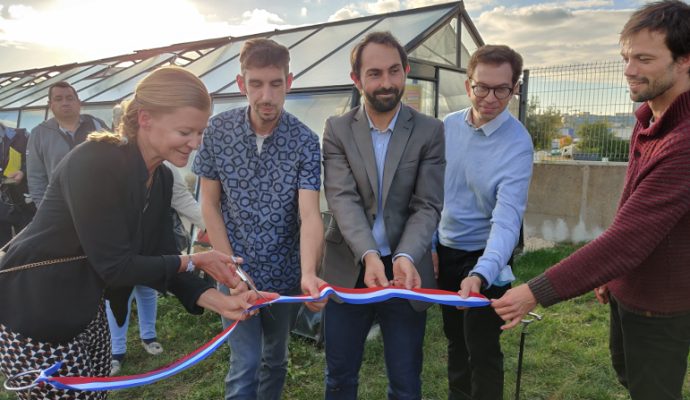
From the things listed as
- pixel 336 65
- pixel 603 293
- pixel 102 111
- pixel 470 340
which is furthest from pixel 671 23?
pixel 102 111

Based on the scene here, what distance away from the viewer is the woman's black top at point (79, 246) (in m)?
1.73

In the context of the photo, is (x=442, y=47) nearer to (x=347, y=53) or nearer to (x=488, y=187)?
(x=347, y=53)

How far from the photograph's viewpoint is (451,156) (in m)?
2.76

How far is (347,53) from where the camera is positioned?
6.26 m

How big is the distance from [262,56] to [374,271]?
122 cm

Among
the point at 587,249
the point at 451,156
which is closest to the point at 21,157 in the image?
the point at 451,156

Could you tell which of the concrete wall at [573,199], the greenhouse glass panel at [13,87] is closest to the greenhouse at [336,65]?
the concrete wall at [573,199]

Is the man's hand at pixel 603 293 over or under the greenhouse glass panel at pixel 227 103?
under

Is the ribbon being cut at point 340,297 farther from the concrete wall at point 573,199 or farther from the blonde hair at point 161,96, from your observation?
the concrete wall at point 573,199

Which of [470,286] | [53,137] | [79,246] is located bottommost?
[470,286]

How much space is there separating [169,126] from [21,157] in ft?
16.5

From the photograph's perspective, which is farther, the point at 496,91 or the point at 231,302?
the point at 496,91

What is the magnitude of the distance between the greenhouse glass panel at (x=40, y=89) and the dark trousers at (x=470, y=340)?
37.3 ft

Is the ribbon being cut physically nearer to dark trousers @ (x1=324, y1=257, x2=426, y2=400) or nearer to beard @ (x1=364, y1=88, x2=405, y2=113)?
dark trousers @ (x1=324, y1=257, x2=426, y2=400)
